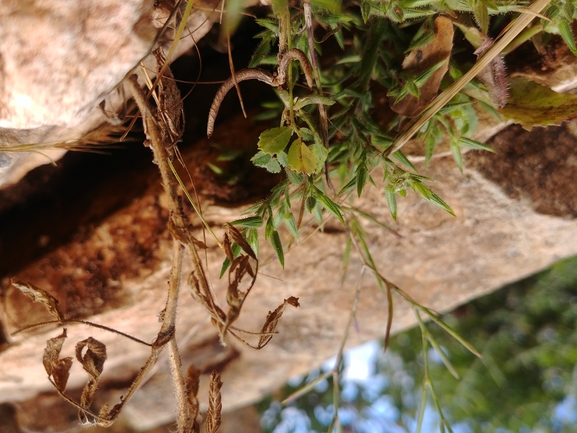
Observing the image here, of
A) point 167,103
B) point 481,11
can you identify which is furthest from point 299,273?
point 481,11

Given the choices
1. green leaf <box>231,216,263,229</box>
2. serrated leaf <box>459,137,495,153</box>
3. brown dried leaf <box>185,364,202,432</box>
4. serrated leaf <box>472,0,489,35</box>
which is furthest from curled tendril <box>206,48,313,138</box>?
brown dried leaf <box>185,364,202,432</box>

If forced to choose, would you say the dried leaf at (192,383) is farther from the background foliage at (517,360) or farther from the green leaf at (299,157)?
the background foliage at (517,360)

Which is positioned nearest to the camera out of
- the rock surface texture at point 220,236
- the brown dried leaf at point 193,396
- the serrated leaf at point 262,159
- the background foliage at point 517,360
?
the serrated leaf at point 262,159

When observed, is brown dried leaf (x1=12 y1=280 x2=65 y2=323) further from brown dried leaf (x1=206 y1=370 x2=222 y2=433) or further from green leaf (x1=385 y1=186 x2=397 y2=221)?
green leaf (x1=385 y1=186 x2=397 y2=221)

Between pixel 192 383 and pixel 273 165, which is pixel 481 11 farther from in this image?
pixel 192 383

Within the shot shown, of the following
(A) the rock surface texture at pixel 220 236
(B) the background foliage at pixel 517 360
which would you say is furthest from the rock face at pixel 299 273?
(B) the background foliage at pixel 517 360

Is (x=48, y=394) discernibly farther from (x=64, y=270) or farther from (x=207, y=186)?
(x=207, y=186)
